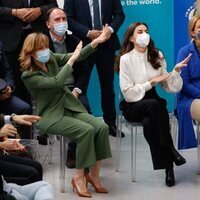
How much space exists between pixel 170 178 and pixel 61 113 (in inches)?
41.0

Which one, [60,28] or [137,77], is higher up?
[60,28]

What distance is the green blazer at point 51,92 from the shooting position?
4430mm

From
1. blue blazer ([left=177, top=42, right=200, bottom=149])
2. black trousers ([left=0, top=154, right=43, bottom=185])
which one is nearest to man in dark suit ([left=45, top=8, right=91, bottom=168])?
blue blazer ([left=177, top=42, right=200, bottom=149])

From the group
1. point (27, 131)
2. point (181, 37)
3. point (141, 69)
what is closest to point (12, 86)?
point (27, 131)

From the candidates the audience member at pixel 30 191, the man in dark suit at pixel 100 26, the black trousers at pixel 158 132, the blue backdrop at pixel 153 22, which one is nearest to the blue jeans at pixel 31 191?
the audience member at pixel 30 191

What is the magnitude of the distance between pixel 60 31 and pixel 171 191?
5.57 ft

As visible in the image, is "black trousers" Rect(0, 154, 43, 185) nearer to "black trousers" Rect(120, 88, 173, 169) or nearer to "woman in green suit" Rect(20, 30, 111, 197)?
"woman in green suit" Rect(20, 30, 111, 197)

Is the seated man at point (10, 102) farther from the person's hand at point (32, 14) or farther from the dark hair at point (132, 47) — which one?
the dark hair at point (132, 47)

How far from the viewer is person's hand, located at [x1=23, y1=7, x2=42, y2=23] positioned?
209 inches

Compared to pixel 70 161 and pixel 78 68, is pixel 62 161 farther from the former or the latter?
pixel 78 68

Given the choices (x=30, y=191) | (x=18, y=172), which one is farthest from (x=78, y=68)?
(x=30, y=191)

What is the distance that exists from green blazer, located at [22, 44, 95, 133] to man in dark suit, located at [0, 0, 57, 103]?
76 cm

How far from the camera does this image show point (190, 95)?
4957 millimetres

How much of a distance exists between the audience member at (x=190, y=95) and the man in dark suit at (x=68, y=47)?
838 mm
